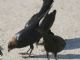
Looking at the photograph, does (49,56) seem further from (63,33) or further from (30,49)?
(63,33)

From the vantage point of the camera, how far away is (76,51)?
10266mm

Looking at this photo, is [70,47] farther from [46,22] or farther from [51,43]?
[46,22]

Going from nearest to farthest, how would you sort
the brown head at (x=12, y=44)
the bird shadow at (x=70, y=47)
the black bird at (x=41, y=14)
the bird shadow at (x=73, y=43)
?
the black bird at (x=41, y=14) < the brown head at (x=12, y=44) < the bird shadow at (x=70, y=47) < the bird shadow at (x=73, y=43)

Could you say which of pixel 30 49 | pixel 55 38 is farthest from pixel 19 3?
pixel 55 38

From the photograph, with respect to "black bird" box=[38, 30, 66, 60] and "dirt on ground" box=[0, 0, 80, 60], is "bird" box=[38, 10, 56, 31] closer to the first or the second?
"black bird" box=[38, 30, 66, 60]

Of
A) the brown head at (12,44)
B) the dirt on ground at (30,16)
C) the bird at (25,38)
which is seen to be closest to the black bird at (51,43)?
the bird at (25,38)

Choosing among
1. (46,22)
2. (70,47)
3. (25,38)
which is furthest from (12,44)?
(70,47)

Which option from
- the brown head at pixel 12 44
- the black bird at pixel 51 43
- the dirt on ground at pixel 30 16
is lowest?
the dirt on ground at pixel 30 16

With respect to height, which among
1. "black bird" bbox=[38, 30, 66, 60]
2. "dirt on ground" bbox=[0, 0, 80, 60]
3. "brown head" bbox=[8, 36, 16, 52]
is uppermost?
"black bird" bbox=[38, 30, 66, 60]

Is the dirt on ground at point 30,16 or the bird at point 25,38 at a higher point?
the bird at point 25,38

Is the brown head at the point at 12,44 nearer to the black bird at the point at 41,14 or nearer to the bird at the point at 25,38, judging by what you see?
the bird at the point at 25,38

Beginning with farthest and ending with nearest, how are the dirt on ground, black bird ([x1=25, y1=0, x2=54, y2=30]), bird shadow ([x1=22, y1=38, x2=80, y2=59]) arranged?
the dirt on ground → bird shadow ([x1=22, y1=38, x2=80, y2=59]) → black bird ([x1=25, y1=0, x2=54, y2=30])

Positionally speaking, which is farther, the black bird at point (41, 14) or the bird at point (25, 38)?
the bird at point (25, 38)

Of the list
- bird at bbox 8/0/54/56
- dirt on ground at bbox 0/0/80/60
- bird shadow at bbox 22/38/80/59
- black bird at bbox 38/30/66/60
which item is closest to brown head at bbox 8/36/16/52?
bird at bbox 8/0/54/56
